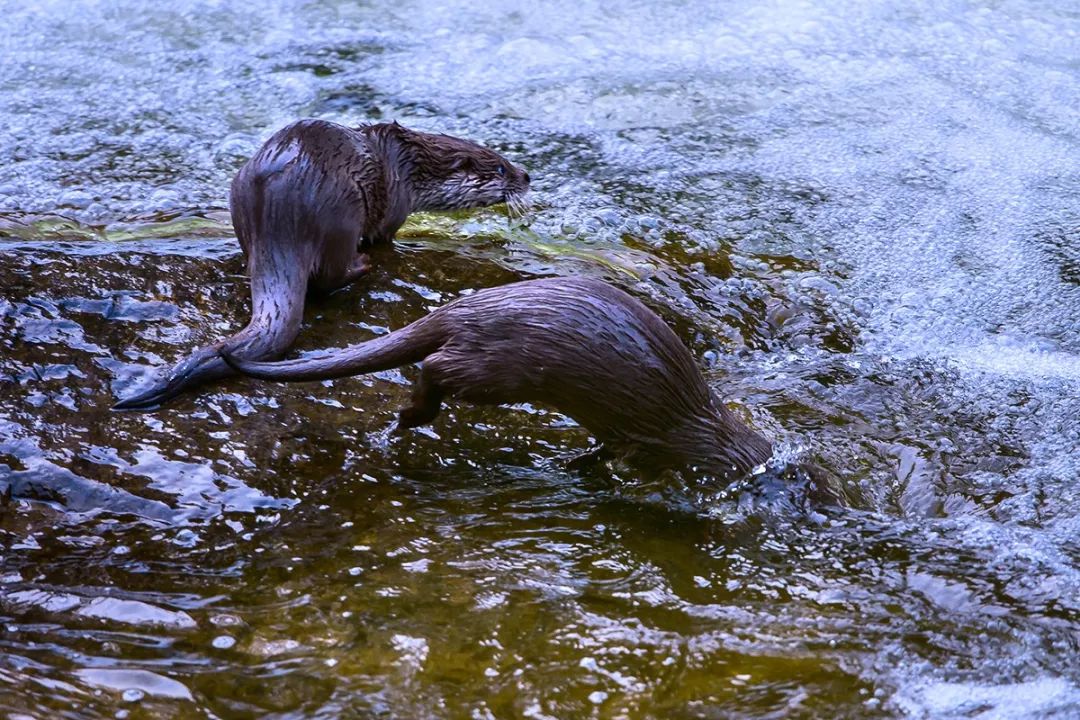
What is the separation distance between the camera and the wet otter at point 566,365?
256 cm

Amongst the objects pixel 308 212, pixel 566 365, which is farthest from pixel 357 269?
pixel 566 365

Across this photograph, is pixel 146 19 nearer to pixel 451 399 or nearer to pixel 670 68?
pixel 670 68

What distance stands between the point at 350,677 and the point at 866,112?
4.21 metres

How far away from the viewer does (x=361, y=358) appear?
2.56 m

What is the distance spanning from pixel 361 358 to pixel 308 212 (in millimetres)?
796

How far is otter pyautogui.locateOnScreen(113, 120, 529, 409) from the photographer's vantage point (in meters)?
2.86

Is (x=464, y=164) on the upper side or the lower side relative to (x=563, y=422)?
upper

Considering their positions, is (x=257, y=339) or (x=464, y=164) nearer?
(x=257, y=339)

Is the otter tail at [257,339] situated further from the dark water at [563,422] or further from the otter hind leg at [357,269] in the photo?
the otter hind leg at [357,269]

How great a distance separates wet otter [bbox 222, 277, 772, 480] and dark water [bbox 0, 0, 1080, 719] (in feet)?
0.43

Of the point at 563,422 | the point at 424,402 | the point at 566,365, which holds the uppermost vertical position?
the point at 566,365

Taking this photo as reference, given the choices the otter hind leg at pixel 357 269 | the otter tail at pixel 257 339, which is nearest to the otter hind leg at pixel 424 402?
the otter tail at pixel 257 339

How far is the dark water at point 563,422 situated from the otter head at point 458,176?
14cm

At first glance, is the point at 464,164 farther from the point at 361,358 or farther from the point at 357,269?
the point at 361,358
